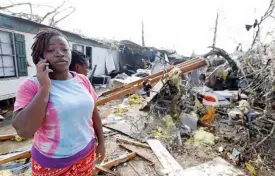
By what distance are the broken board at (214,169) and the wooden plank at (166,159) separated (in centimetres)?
14

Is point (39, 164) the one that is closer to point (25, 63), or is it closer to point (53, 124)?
point (53, 124)

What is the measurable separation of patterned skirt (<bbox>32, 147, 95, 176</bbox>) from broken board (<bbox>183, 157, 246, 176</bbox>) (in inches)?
82.0

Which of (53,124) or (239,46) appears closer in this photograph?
(53,124)

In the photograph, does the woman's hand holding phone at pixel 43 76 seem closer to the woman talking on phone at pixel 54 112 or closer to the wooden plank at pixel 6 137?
the woman talking on phone at pixel 54 112

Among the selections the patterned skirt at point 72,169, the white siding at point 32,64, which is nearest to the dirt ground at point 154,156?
the patterned skirt at point 72,169

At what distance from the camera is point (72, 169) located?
1.39 metres

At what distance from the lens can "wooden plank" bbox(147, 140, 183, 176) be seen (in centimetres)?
314

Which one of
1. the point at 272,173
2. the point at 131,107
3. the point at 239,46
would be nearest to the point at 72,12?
the point at 131,107

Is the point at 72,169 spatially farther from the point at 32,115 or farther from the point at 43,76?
the point at 43,76

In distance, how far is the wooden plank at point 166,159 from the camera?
3.14 metres

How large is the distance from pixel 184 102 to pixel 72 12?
10.8 meters

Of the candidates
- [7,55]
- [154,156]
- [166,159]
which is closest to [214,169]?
[166,159]

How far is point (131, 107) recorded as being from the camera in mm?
6652

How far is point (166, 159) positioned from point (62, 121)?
262 centimetres
